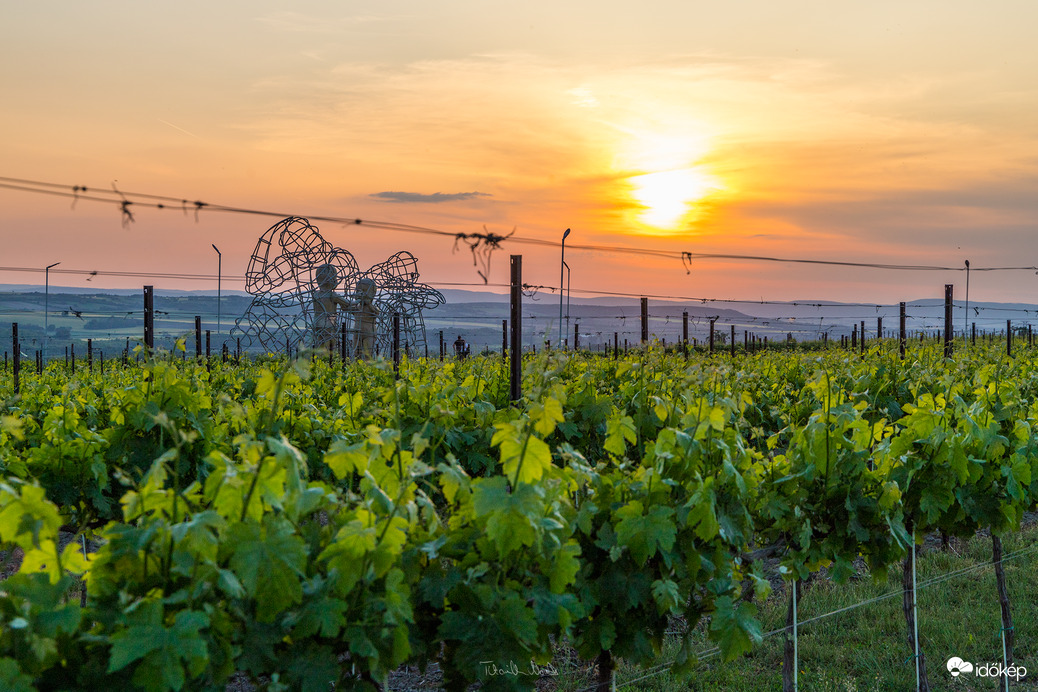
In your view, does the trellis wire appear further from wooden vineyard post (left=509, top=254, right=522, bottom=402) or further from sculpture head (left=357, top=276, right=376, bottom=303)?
sculpture head (left=357, top=276, right=376, bottom=303)

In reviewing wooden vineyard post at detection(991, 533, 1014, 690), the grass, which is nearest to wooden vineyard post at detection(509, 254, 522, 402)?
the grass

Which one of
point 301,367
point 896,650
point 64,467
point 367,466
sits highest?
point 301,367

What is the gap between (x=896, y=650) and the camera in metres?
6.75

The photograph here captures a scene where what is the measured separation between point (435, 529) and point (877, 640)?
5.43m

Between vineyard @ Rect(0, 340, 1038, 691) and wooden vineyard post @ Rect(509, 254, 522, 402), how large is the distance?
393mm

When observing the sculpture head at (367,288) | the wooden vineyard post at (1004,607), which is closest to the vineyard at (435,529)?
the wooden vineyard post at (1004,607)

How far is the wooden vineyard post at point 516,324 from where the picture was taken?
21.5 feet

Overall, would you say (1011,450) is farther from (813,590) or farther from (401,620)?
(401,620)

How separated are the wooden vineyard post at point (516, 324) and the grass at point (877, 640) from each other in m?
2.10

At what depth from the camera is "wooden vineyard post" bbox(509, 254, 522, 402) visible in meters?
6.55

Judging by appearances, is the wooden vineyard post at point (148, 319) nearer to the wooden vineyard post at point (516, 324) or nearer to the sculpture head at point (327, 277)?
the wooden vineyard post at point (516, 324)

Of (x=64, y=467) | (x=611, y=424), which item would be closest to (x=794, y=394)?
(x=611, y=424)

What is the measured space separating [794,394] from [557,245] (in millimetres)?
3630

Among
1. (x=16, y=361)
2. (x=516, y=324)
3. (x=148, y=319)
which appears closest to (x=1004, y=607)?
(x=516, y=324)
